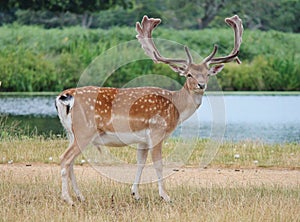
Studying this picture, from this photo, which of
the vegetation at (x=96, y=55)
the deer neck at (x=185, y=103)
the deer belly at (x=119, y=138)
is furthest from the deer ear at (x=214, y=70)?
the vegetation at (x=96, y=55)

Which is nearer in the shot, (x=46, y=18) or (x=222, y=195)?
(x=222, y=195)

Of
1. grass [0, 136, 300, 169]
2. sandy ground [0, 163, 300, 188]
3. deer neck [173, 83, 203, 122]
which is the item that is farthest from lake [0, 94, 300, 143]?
deer neck [173, 83, 203, 122]

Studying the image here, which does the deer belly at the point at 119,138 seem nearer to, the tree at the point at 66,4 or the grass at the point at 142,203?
the grass at the point at 142,203

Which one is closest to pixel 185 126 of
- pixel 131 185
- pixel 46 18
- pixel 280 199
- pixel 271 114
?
pixel 131 185

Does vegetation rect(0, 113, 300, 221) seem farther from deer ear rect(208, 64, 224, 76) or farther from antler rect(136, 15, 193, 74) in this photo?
antler rect(136, 15, 193, 74)

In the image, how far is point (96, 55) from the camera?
26156mm

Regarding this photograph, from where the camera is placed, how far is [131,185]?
9195mm

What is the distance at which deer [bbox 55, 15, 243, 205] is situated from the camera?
8.28 metres

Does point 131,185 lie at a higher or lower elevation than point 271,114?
higher

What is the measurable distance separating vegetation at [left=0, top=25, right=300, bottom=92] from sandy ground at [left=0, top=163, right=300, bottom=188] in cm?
1409

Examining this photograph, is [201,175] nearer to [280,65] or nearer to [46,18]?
[280,65]

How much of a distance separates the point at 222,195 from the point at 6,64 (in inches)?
→ 703

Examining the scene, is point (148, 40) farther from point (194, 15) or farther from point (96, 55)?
point (194, 15)

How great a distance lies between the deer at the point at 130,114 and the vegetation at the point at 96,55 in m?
16.1
